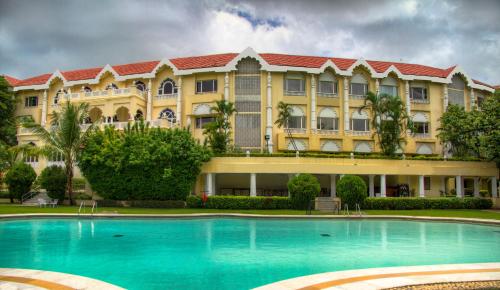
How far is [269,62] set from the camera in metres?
39.5

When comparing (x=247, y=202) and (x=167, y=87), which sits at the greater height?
(x=167, y=87)

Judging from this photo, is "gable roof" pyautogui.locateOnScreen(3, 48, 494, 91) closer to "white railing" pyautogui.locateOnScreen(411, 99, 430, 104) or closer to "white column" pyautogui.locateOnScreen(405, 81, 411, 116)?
"white column" pyautogui.locateOnScreen(405, 81, 411, 116)

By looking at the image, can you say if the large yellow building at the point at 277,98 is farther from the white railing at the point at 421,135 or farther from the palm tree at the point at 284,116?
the palm tree at the point at 284,116

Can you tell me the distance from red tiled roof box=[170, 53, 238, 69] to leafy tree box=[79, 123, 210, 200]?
1135 centimetres

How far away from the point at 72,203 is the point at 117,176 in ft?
14.0

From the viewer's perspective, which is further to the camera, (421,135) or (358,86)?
(358,86)

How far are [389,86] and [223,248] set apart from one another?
110 feet

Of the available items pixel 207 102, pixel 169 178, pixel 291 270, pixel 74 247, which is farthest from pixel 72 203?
pixel 291 270

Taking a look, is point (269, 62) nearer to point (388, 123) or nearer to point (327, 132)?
point (327, 132)

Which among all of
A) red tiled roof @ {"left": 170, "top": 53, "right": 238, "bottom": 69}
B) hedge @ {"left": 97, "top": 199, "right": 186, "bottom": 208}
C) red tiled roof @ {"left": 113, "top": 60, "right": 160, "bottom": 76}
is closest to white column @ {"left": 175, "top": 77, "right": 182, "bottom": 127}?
red tiled roof @ {"left": 170, "top": 53, "right": 238, "bottom": 69}

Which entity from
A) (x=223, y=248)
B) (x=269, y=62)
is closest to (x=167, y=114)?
(x=269, y=62)

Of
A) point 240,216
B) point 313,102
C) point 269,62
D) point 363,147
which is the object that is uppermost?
point 269,62

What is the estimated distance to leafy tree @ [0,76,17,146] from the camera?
42.2 meters

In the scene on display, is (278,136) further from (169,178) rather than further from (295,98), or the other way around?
(169,178)
